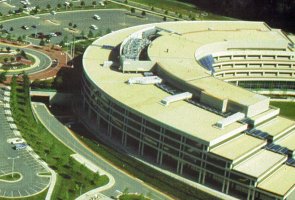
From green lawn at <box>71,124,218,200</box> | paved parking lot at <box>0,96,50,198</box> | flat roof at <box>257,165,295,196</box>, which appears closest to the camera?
paved parking lot at <box>0,96,50,198</box>

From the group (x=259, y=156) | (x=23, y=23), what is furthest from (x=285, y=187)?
(x=23, y=23)

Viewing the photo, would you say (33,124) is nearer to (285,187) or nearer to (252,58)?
(285,187)

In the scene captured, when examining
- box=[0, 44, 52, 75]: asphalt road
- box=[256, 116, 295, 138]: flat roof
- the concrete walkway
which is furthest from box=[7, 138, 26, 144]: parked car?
box=[256, 116, 295, 138]: flat roof

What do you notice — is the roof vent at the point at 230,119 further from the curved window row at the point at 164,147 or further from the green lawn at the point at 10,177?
the green lawn at the point at 10,177

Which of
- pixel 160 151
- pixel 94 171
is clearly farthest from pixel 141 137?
pixel 94 171

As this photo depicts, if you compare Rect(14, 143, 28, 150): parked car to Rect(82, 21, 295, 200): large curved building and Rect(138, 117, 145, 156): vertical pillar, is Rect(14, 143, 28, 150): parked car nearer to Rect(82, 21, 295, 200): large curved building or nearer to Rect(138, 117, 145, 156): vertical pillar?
Rect(82, 21, 295, 200): large curved building

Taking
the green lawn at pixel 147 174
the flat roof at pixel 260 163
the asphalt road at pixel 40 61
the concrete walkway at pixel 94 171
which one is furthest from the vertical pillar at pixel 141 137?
the asphalt road at pixel 40 61

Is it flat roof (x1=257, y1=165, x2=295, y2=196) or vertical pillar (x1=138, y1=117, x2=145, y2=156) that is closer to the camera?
flat roof (x1=257, y1=165, x2=295, y2=196)

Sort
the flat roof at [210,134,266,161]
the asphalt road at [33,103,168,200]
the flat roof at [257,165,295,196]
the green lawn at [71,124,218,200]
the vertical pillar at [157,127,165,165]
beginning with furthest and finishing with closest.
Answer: the vertical pillar at [157,127,165,165] < the asphalt road at [33,103,168,200] < the green lawn at [71,124,218,200] < the flat roof at [210,134,266,161] < the flat roof at [257,165,295,196]
